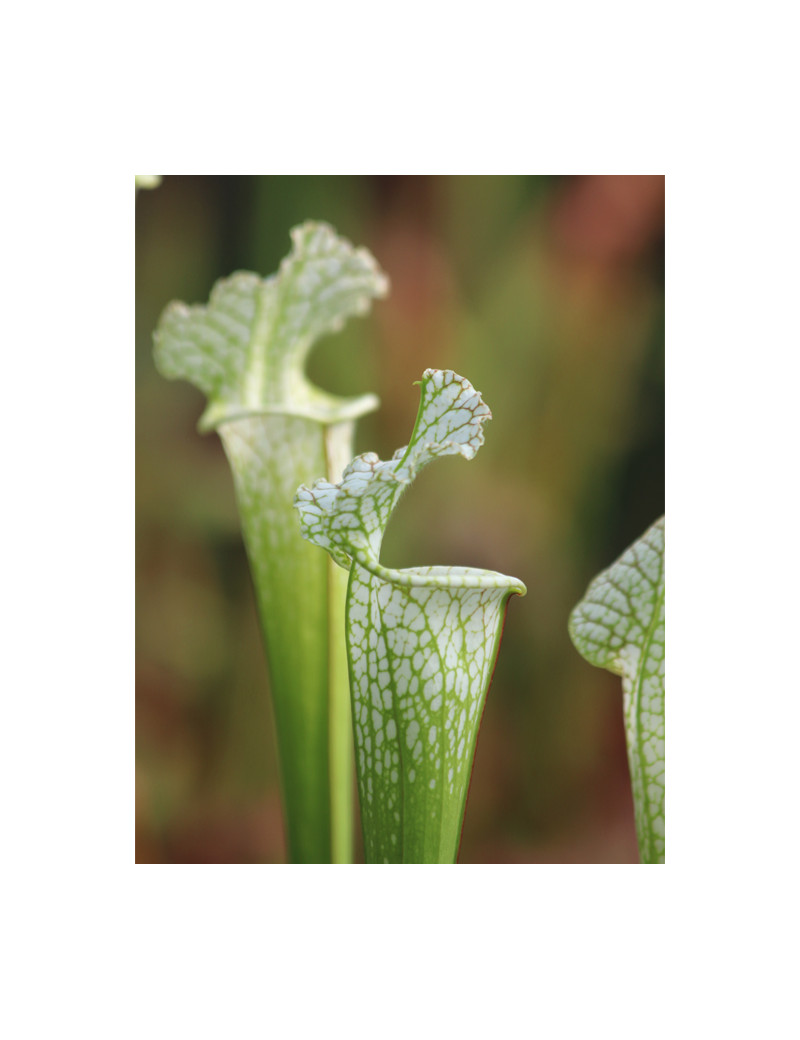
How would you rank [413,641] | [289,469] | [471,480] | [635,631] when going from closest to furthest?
[413,641] → [635,631] → [289,469] → [471,480]

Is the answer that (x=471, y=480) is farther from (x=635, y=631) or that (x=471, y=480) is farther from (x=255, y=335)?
(x=635, y=631)

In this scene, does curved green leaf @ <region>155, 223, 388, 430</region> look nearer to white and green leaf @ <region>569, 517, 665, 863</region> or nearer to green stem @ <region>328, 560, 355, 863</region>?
green stem @ <region>328, 560, 355, 863</region>

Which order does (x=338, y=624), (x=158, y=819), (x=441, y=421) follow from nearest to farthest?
(x=441, y=421)
(x=338, y=624)
(x=158, y=819)

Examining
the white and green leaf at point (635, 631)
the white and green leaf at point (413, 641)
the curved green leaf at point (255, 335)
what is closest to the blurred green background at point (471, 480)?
the curved green leaf at point (255, 335)

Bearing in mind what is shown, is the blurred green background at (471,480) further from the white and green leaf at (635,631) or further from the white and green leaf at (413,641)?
the white and green leaf at (413,641)

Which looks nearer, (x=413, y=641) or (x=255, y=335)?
(x=413, y=641)

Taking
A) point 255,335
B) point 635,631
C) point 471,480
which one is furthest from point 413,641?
point 471,480
